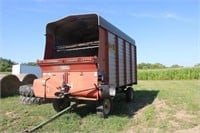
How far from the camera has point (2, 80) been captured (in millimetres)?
14375

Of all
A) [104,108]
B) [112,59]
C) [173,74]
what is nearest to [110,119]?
[104,108]

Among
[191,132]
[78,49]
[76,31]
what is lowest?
[191,132]

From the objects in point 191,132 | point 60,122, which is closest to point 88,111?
point 60,122

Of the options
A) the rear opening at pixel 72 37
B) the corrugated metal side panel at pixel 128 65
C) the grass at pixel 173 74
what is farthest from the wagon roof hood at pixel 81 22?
the grass at pixel 173 74

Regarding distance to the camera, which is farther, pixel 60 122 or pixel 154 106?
pixel 154 106

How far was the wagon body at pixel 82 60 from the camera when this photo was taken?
829 centimetres

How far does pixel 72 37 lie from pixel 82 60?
284 centimetres

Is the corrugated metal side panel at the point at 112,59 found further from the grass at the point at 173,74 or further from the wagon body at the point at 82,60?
the grass at the point at 173,74

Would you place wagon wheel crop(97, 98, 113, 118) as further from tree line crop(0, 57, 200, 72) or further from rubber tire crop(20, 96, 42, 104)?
tree line crop(0, 57, 200, 72)

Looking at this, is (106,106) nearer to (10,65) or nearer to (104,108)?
(104,108)

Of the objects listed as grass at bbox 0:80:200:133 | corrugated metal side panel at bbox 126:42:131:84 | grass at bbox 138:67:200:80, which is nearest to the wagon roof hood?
corrugated metal side panel at bbox 126:42:131:84

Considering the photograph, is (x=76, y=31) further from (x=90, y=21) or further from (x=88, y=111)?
(x=88, y=111)

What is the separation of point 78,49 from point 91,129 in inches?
148

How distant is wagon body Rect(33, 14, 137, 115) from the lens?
8.29 meters
